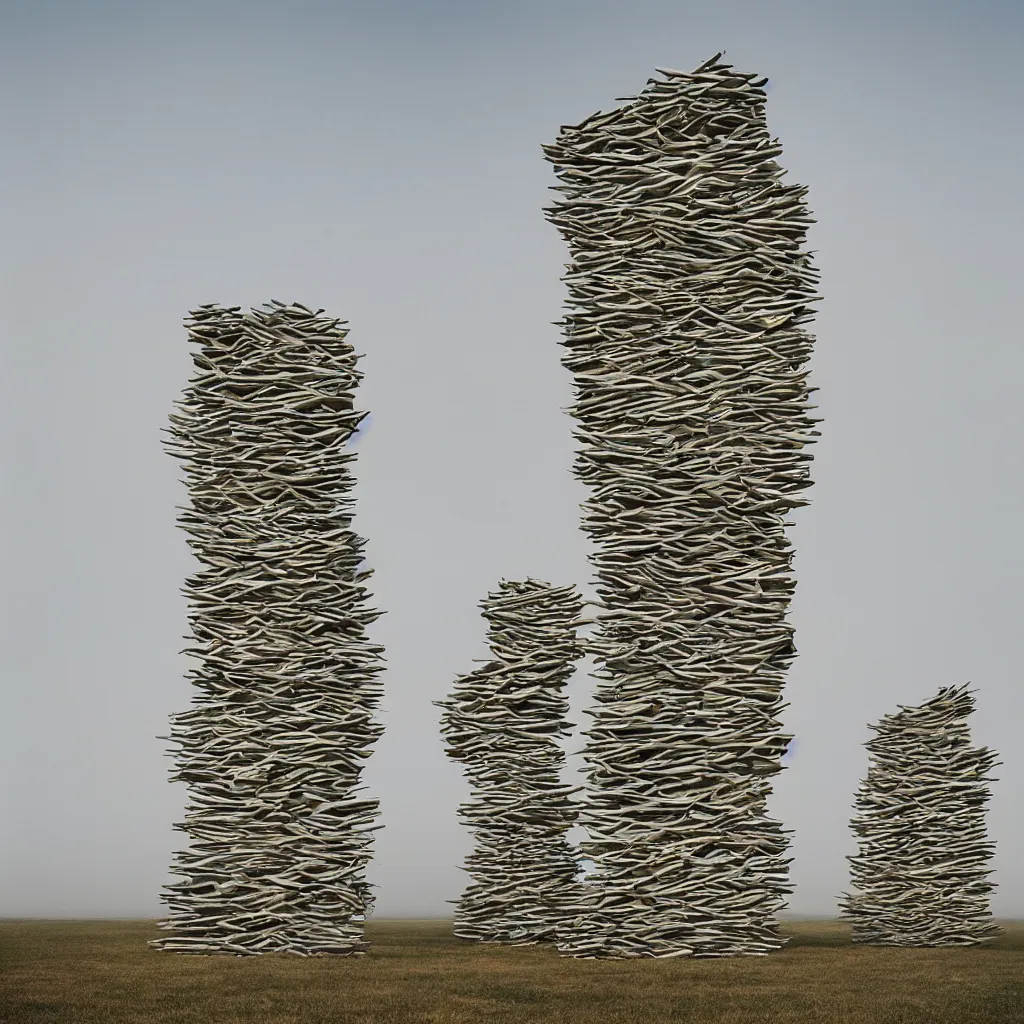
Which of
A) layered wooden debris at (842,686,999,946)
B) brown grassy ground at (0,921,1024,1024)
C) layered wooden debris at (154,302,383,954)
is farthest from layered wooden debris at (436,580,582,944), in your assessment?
layered wooden debris at (842,686,999,946)

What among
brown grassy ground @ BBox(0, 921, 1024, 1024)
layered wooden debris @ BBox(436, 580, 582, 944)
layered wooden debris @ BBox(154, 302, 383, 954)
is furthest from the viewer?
layered wooden debris @ BBox(436, 580, 582, 944)

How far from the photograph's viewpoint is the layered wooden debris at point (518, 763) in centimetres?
1155

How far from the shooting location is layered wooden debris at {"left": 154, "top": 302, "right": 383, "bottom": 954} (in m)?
10.1

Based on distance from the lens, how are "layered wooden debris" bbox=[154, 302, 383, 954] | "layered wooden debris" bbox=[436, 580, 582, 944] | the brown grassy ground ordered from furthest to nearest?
"layered wooden debris" bbox=[436, 580, 582, 944] < "layered wooden debris" bbox=[154, 302, 383, 954] < the brown grassy ground

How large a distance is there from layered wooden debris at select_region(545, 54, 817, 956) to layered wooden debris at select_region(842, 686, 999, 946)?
2.05 metres

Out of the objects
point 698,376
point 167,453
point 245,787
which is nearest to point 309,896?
point 245,787

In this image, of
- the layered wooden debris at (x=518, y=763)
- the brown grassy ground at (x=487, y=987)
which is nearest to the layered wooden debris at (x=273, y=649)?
the brown grassy ground at (x=487, y=987)

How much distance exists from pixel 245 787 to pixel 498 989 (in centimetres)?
272

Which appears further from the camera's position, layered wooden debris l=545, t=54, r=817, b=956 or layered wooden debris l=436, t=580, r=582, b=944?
layered wooden debris l=436, t=580, r=582, b=944

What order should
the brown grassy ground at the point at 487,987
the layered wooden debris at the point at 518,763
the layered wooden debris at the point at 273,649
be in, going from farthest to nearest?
the layered wooden debris at the point at 518,763 → the layered wooden debris at the point at 273,649 → the brown grassy ground at the point at 487,987

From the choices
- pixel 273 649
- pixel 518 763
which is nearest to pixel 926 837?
pixel 518 763

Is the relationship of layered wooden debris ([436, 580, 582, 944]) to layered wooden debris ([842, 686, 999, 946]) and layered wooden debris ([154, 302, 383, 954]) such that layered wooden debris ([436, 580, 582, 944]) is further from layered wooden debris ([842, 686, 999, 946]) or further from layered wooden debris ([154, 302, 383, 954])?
layered wooden debris ([842, 686, 999, 946])

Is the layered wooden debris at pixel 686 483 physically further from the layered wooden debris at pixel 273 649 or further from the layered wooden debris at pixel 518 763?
the layered wooden debris at pixel 273 649

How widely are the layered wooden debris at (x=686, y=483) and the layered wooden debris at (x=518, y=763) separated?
1.06 meters
